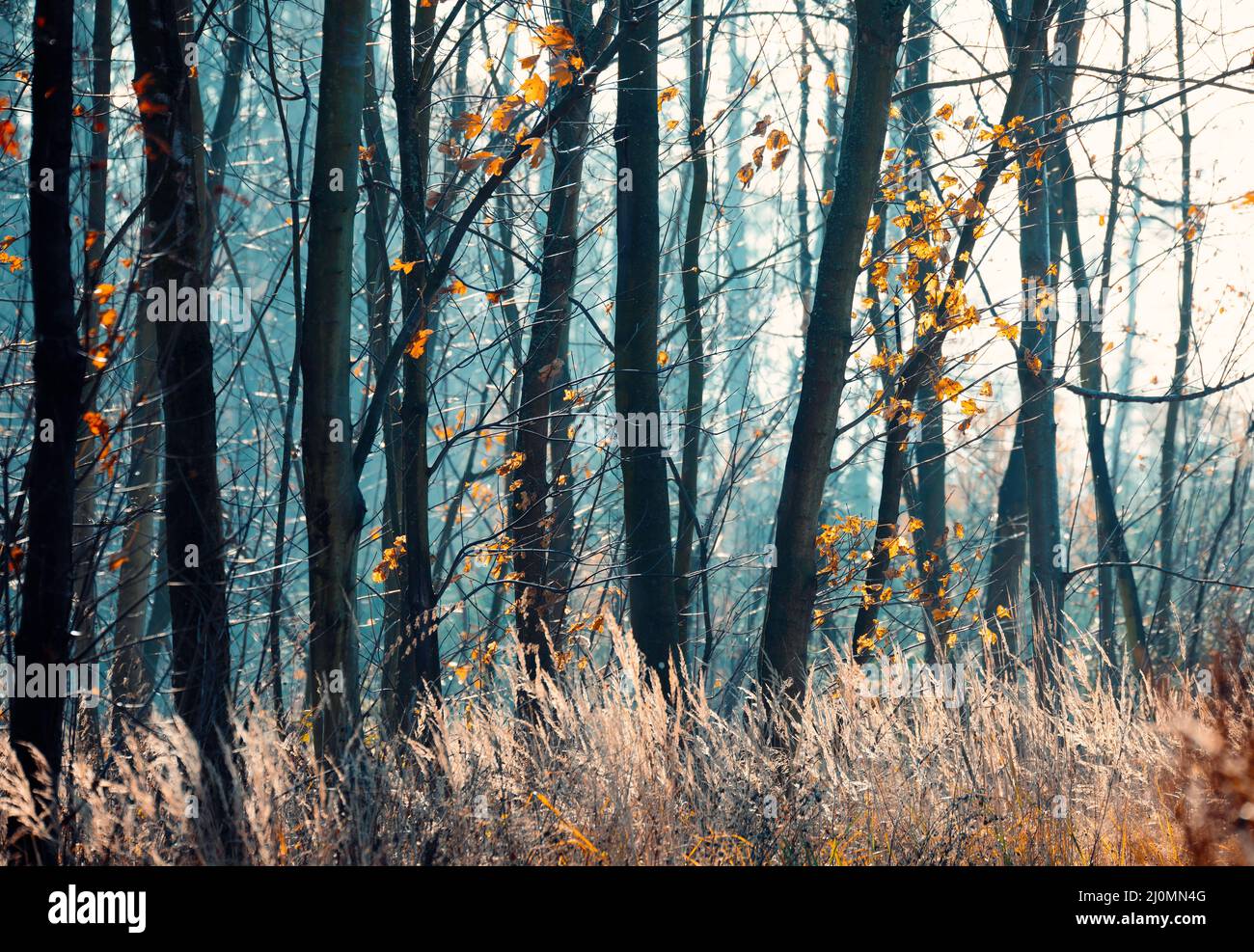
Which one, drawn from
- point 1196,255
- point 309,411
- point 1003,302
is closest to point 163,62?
point 309,411

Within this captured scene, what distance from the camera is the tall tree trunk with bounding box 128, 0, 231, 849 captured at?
4426mm

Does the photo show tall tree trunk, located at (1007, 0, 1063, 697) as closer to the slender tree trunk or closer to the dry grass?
the slender tree trunk

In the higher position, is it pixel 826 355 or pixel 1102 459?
pixel 826 355

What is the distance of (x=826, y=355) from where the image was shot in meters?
6.24

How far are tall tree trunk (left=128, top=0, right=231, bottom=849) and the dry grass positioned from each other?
0.97ft

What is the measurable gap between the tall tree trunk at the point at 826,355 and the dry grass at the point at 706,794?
1033mm

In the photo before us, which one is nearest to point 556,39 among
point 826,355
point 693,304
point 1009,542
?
point 826,355

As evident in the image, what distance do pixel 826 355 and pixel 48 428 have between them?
3.96 m

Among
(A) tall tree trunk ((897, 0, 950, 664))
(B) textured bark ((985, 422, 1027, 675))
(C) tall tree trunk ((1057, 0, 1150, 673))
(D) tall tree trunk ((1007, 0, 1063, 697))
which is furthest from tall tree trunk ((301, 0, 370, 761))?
(B) textured bark ((985, 422, 1027, 675))

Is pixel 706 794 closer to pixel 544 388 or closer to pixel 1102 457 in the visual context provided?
pixel 544 388

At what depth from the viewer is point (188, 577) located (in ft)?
14.9

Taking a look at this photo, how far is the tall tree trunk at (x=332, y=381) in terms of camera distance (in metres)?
5.00
